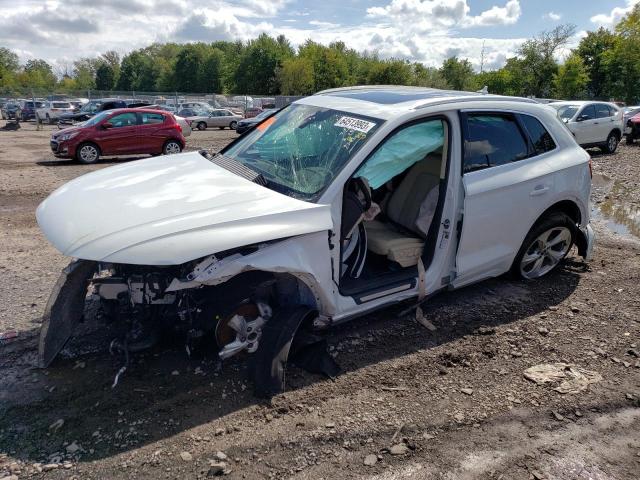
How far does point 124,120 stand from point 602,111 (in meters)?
15.4

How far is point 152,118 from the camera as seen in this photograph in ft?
50.1

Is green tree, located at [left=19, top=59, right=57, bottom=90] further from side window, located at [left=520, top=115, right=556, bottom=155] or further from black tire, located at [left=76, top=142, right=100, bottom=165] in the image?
side window, located at [left=520, top=115, right=556, bottom=155]

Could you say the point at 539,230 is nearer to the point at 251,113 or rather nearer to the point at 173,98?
the point at 251,113

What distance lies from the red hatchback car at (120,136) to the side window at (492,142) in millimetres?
12886

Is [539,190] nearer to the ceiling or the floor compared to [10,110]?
nearer to the floor

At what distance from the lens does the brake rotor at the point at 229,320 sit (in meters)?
3.20

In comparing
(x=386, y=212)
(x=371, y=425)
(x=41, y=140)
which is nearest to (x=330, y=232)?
(x=371, y=425)

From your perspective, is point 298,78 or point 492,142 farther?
point 298,78

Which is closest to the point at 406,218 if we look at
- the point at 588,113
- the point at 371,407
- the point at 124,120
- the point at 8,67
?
the point at 371,407

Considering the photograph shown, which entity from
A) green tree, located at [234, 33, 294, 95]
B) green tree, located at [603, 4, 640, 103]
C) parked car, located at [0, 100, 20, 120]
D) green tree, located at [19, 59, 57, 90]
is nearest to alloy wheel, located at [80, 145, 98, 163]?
parked car, located at [0, 100, 20, 120]

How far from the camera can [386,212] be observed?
475cm

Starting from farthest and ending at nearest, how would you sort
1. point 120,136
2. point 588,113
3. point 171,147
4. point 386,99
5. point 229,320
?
point 588,113
point 171,147
point 120,136
point 386,99
point 229,320

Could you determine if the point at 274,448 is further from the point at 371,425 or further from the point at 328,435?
the point at 371,425

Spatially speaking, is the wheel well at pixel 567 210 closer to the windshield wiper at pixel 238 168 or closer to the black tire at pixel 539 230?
the black tire at pixel 539 230
